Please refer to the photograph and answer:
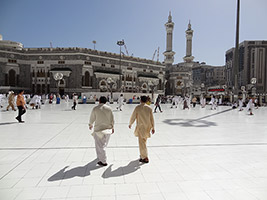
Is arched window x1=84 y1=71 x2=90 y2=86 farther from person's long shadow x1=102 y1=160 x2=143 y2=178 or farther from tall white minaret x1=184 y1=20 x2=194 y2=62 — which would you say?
tall white minaret x1=184 y1=20 x2=194 y2=62

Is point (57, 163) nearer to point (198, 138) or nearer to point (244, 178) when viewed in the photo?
point (244, 178)

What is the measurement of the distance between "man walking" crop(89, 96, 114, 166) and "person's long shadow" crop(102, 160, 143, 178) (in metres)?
0.30

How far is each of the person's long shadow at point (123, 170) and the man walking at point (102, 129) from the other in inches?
11.7

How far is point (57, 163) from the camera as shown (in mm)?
3586

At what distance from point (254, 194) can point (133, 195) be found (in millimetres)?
1697

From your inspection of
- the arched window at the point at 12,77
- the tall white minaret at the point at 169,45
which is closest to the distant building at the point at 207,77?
the tall white minaret at the point at 169,45

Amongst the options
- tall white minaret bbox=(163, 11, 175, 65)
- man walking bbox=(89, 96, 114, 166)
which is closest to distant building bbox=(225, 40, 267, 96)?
tall white minaret bbox=(163, 11, 175, 65)

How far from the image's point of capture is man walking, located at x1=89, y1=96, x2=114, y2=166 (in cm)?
348

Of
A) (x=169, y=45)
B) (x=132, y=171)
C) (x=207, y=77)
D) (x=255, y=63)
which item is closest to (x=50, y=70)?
(x=132, y=171)

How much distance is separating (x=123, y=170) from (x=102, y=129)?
0.88m

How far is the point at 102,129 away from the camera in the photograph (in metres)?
3.56

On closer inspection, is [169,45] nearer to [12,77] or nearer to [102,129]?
[12,77]

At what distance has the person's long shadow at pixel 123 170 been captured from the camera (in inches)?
122

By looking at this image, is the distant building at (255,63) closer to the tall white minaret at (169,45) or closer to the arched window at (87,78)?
the tall white minaret at (169,45)
